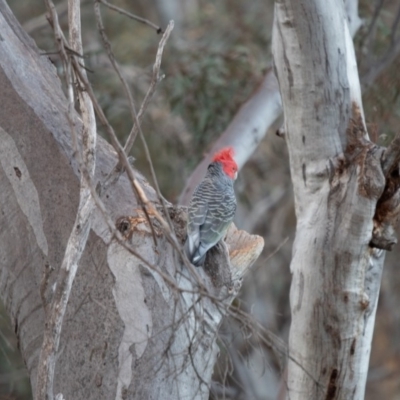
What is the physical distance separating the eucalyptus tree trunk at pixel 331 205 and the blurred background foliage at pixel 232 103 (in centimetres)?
151

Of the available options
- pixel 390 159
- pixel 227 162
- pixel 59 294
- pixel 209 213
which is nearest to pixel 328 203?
pixel 390 159

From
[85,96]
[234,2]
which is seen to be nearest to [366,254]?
[85,96]

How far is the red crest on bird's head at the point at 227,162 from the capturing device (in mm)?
3737

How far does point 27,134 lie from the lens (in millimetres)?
2633

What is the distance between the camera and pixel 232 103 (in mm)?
6230

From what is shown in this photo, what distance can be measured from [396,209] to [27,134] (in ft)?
3.77

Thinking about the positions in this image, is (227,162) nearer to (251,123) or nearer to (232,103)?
(251,123)

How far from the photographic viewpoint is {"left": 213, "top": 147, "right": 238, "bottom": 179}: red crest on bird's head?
3737mm

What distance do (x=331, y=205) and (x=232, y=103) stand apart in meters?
3.68

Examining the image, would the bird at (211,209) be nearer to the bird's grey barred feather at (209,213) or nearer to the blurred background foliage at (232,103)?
the bird's grey barred feather at (209,213)

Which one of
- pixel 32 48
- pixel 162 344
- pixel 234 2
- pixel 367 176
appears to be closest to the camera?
pixel 162 344

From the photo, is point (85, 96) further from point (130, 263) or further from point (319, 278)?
point (319, 278)

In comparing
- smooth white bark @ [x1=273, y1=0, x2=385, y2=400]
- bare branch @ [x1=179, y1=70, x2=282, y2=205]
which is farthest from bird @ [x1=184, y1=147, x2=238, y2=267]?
bare branch @ [x1=179, y1=70, x2=282, y2=205]

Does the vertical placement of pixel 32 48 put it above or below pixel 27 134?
above
